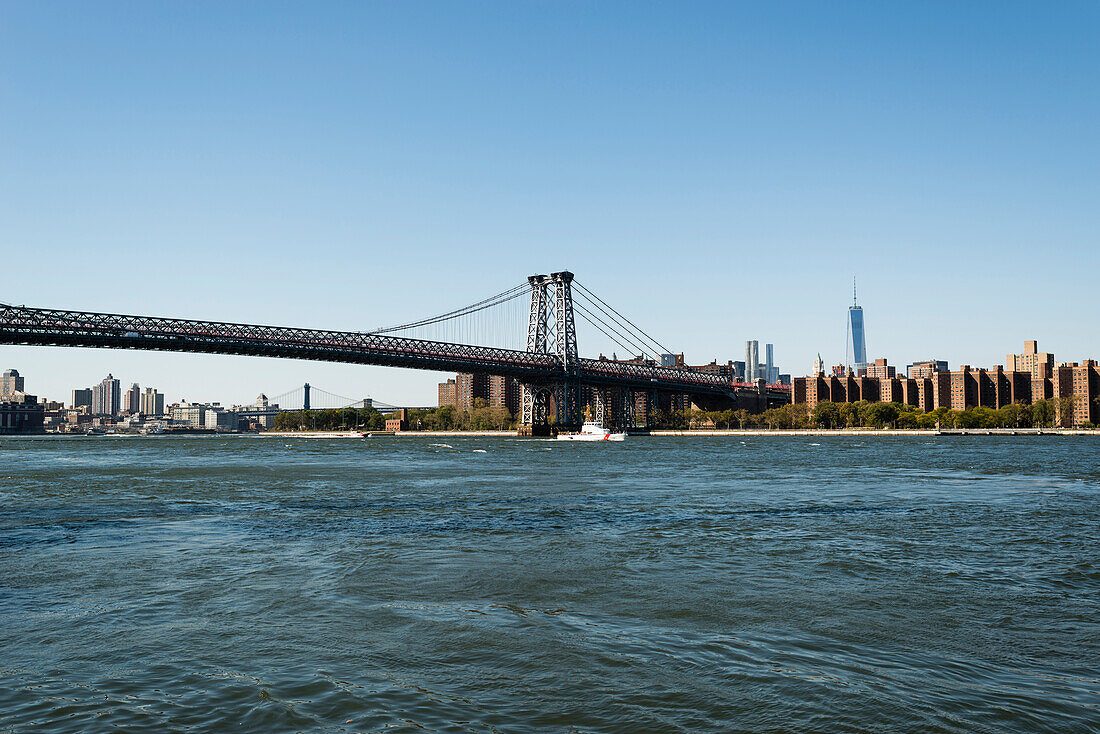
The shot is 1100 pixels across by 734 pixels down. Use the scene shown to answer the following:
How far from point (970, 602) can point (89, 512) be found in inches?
827

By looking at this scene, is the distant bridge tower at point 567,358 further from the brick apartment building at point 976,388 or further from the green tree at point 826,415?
the brick apartment building at point 976,388

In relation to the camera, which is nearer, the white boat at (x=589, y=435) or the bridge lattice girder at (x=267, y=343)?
the bridge lattice girder at (x=267, y=343)

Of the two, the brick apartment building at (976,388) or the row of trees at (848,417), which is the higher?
the brick apartment building at (976,388)

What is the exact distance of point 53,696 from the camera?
7.11 meters

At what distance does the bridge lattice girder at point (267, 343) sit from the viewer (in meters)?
75.8

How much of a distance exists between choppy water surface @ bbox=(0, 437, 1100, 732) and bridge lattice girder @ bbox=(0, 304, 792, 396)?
61666 millimetres

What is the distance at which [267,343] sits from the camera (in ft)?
274

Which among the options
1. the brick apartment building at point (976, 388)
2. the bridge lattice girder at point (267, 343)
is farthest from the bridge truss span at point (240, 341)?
the brick apartment building at point (976, 388)

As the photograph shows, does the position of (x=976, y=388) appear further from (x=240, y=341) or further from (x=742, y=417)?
(x=240, y=341)

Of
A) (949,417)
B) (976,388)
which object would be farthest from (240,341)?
(976,388)

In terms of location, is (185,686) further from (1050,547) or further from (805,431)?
(805,431)

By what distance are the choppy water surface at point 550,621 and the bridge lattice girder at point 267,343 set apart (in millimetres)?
61666

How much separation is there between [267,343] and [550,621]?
78854 millimetres

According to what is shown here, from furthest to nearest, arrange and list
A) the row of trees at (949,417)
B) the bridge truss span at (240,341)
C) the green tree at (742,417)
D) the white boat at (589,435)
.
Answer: the green tree at (742,417) < the row of trees at (949,417) < the white boat at (589,435) < the bridge truss span at (240,341)
